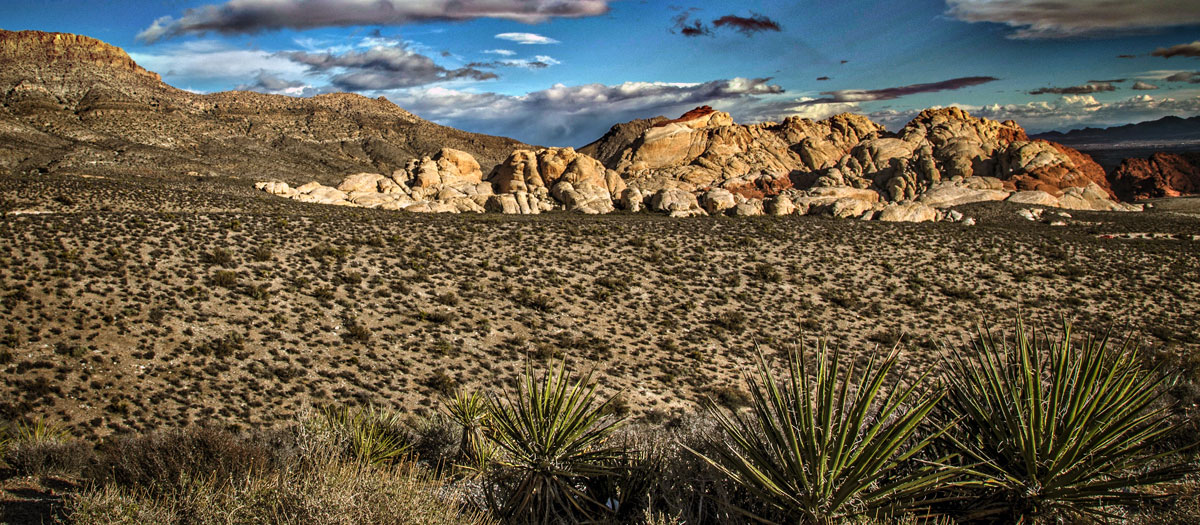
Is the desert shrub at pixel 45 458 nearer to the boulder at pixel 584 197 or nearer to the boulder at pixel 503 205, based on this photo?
the boulder at pixel 503 205

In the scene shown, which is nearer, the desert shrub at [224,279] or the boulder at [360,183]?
the desert shrub at [224,279]

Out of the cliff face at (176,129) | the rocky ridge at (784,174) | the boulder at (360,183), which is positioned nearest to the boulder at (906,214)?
the rocky ridge at (784,174)

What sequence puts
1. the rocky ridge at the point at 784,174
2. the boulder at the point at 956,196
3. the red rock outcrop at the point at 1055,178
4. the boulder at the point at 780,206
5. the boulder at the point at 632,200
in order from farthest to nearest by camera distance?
the red rock outcrop at the point at 1055,178, the boulder at the point at 956,196, the boulder at the point at 632,200, the rocky ridge at the point at 784,174, the boulder at the point at 780,206

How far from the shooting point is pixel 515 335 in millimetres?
21469

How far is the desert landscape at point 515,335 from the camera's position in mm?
4824

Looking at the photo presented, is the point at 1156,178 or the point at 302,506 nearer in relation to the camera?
the point at 302,506

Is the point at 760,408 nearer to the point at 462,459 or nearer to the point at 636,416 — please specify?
the point at 462,459

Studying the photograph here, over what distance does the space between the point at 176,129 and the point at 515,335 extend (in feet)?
241

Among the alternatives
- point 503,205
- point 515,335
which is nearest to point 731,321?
point 515,335

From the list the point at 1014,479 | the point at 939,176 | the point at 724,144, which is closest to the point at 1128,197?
the point at 939,176

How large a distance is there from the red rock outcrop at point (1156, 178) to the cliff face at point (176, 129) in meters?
83.1

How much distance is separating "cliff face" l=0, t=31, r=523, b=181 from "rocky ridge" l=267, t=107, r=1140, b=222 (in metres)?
16.7

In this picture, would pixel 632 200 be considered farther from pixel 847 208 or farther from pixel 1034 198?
pixel 1034 198

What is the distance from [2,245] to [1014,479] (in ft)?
101
